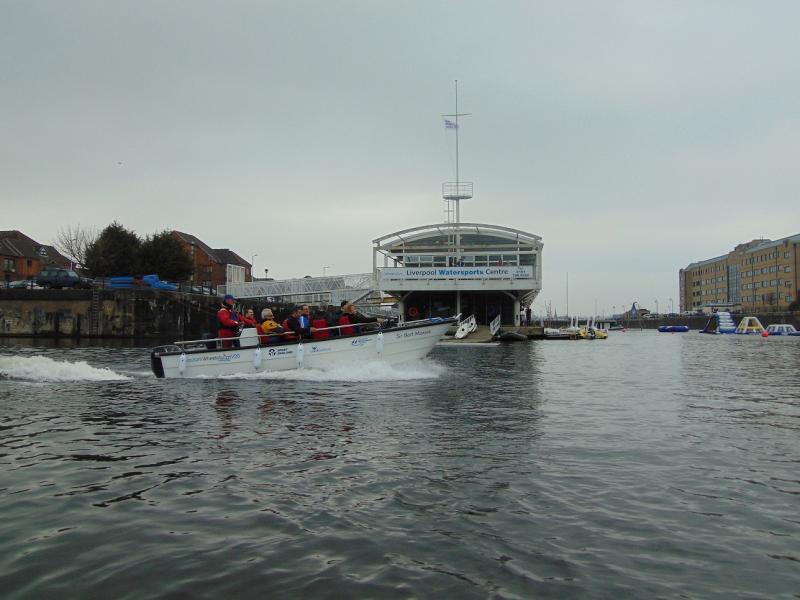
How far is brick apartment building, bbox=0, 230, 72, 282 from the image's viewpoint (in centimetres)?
8131

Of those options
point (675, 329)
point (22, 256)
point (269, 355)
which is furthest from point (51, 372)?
point (675, 329)

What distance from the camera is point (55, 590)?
401cm

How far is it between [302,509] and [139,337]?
4525cm

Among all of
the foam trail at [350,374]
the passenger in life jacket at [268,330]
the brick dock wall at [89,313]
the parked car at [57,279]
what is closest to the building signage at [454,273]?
the brick dock wall at [89,313]

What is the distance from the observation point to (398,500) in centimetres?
581

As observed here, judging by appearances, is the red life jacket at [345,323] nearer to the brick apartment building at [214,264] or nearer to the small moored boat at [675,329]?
the brick apartment building at [214,264]

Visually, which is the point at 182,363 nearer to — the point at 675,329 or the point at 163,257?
the point at 163,257

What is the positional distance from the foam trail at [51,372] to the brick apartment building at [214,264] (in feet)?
245

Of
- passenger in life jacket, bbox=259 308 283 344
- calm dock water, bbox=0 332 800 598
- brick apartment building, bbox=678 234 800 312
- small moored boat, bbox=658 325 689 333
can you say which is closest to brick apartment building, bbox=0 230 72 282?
passenger in life jacket, bbox=259 308 283 344

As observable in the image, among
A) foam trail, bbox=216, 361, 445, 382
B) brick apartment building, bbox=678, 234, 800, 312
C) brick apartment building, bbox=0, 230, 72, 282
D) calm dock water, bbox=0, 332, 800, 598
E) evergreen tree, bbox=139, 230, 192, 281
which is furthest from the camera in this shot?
brick apartment building, bbox=678, 234, 800, 312

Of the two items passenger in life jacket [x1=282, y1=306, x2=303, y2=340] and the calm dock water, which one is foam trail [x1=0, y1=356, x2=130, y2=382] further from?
the calm dock water

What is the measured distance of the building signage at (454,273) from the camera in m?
46.0

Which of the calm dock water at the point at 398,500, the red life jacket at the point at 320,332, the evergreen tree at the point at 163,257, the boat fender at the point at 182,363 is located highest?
the evergreen tree at the point at 163,257

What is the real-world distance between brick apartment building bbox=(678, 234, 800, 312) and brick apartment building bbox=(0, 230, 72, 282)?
11034 centimetres
